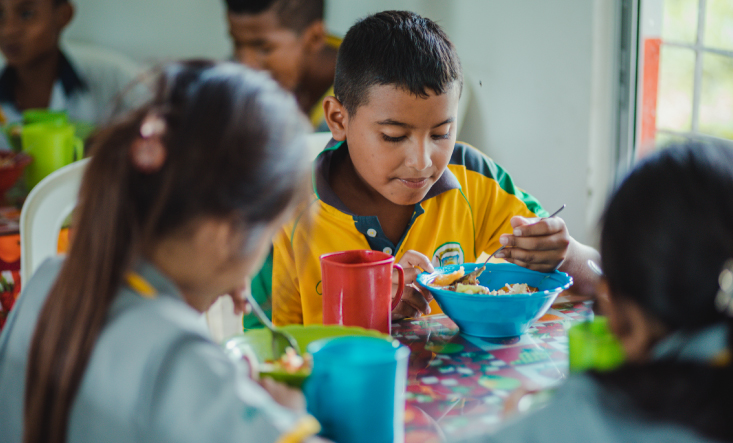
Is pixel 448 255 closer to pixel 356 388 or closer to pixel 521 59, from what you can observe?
pixel 356 388

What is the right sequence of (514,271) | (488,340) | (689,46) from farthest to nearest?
(689,46)
(514,271)
(488,340)

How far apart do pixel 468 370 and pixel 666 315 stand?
0.36 metres

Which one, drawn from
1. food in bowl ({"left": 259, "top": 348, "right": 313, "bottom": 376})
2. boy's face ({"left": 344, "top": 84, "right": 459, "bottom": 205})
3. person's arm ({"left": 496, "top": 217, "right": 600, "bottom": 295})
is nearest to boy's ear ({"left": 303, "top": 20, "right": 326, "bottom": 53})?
boy's face ({"left": 344, "top": 84, "right": 459, "bottom": 205})

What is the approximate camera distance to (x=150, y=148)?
1.77ft

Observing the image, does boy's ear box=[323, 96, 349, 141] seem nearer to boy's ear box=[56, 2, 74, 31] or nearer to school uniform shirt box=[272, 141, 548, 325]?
school uniform shirt box=[272, 141, 548, 325]

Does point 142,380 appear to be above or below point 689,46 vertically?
below

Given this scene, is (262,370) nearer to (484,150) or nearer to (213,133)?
(213,133)

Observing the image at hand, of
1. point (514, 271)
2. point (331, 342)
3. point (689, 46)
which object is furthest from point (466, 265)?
point (689, 46)

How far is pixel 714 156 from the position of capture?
0.52m

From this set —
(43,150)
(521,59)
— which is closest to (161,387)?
(43,150)

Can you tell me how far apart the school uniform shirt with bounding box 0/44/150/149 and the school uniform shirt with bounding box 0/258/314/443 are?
8.65ft

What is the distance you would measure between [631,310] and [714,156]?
0.14 metres

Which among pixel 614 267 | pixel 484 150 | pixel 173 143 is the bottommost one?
pixel 484 150

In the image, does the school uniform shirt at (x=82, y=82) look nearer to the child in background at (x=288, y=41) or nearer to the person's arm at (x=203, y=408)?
the child in background at (x=288, y=41)
